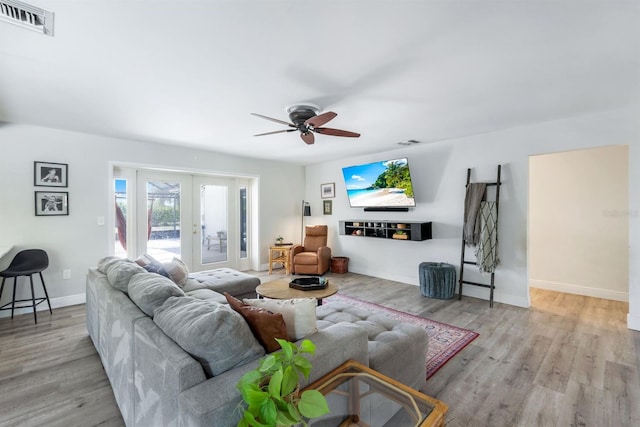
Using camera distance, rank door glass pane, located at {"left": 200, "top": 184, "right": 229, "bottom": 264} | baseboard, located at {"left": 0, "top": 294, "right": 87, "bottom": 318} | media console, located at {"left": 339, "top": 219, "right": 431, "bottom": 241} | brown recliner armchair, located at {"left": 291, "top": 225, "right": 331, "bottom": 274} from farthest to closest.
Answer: door glass pane, located at {"left": 200, "top": 184, "right": 229, "bottom": 264}
brown recliner armchair, located at {"left": 291, "top": 225, "right": 331, "bottom": 274}
media console, located at {"left": 339, "top": 219, "right": 431, "bottom": 241}
baseboard, located at {"left": 0, "top": 294, "right": 87, "bottom": 318}

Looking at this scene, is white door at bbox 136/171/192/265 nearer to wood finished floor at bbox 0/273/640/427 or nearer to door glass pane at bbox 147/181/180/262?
door glass pane at bbox 147/181/180/262

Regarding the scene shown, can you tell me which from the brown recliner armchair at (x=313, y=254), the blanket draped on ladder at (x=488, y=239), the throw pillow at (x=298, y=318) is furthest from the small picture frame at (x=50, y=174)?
the blanket draped on ladder at (x=488, y=239)

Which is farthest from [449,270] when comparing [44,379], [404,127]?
[44,379]

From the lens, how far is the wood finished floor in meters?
1.83

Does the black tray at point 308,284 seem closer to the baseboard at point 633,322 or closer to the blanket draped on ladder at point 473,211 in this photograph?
the blanket draped on ladder at point 473,211

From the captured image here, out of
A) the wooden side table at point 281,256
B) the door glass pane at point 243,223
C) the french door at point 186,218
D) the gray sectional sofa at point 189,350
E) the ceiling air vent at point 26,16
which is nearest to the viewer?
the gray sectional sofa at point 189,350

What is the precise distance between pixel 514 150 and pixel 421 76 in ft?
7.60

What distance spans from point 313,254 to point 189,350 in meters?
4.34

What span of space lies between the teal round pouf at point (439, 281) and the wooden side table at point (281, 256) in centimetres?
262

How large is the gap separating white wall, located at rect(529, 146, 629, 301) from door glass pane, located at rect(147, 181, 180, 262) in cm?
614

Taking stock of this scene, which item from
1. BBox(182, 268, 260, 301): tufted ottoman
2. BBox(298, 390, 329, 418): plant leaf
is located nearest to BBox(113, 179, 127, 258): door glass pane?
BBox(182, 268, 260, 301): tufted ottoman

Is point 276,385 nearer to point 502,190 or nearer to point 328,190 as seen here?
point 502,190

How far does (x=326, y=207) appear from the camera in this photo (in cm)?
634

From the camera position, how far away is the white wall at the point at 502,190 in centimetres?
315
